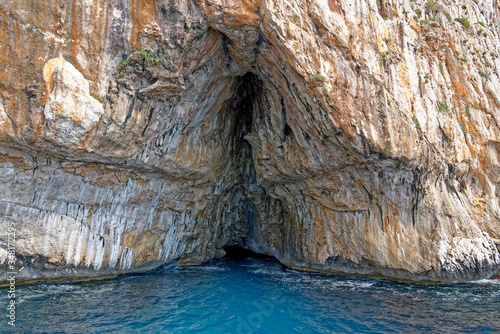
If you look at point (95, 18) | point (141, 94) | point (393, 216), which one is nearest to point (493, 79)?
point (393, 216)

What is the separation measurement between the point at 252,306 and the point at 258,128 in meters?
8.97

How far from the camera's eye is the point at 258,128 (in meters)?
16.5

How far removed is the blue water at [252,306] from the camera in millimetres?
9297

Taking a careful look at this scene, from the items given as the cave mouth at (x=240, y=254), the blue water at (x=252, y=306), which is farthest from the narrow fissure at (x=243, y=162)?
the blue water at (x=252, y=306)

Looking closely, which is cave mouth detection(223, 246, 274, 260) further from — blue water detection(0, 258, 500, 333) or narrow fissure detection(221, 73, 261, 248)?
blue water detection(0, 258, 500, 333)

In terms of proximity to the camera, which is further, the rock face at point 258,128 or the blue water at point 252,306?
the rock face at point 258,128

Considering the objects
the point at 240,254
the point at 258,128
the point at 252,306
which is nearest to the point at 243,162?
the point at 258,128

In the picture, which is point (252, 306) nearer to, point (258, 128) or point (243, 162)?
point (258, 128)

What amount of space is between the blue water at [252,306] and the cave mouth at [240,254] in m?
7.02

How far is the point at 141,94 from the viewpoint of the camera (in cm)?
1166

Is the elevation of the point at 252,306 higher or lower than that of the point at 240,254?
lower

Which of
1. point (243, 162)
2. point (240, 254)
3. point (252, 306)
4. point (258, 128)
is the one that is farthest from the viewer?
point (240, 254)

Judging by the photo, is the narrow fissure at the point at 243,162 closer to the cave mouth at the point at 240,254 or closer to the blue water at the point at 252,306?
the cave mouth at the point at 240,254

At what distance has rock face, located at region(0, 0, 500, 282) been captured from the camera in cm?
1057
